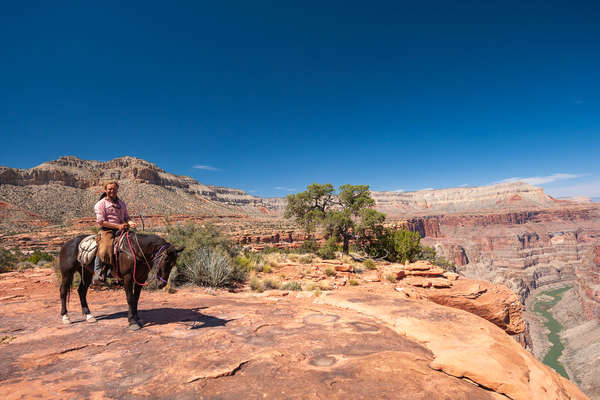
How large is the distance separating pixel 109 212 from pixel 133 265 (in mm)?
1342

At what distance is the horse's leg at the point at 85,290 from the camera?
5574mm

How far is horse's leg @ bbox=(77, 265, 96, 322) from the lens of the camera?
557 centimetres

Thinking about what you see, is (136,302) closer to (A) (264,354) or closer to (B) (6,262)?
(A) (264,354)

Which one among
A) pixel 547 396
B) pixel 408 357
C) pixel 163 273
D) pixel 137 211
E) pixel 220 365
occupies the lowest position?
pixel 547 396

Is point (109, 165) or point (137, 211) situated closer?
point (137, 211)

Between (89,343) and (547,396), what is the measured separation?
23.0 ft

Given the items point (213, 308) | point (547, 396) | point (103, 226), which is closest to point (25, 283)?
point (103, 226)

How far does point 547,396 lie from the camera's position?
3.60 metres

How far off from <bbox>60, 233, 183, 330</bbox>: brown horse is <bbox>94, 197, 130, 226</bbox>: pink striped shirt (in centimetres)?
53

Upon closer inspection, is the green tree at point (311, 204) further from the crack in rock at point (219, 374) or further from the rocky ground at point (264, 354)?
the crack in rock at point (219, 374)

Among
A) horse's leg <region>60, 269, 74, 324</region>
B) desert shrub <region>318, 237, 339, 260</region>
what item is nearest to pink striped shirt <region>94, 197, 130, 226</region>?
horse's leg <region>60, 269, 74, 324</region>

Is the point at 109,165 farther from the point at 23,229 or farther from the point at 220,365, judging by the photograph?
the point at 220,365

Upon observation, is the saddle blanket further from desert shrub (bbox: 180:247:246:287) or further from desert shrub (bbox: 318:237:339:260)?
desert shrub (bbox: 318:237:339:260)

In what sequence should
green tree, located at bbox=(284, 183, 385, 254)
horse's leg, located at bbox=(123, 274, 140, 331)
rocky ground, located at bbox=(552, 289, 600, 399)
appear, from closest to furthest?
1. horse's leg, located at bbox=(123, 274, 140, 331)
2. green tree, located at bbox=(284, 183, 385, 254)
3. rocky ground, located at bbox=(552, 289, 600, 399)
